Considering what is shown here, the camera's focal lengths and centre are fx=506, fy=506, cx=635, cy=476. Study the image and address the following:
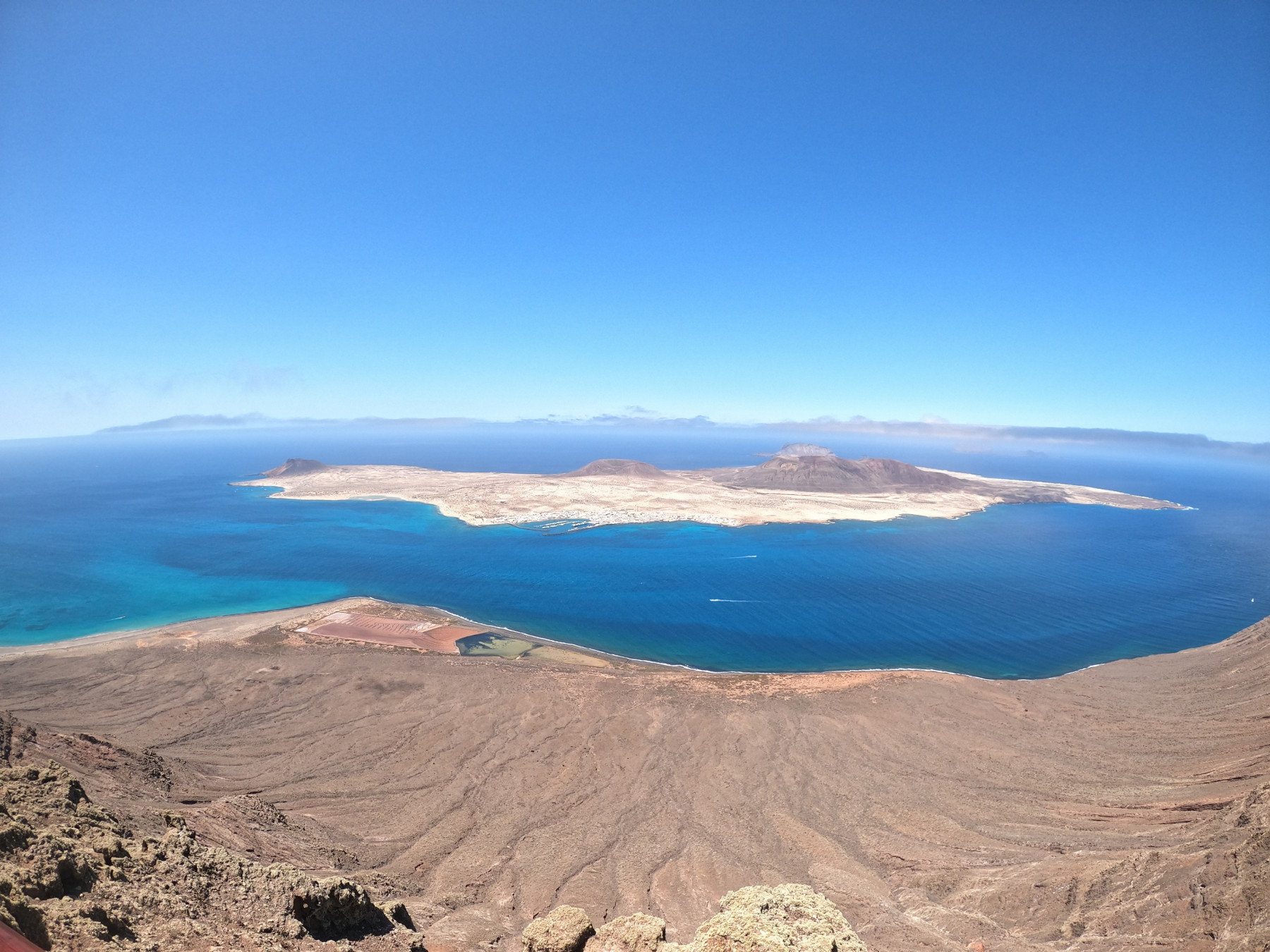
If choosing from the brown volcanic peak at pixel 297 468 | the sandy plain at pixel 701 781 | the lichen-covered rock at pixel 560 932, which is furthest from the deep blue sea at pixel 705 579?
the brown volcanic peak at pixel 297 468

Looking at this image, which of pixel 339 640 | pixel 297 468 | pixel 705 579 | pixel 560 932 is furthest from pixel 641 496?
pixel 297 468

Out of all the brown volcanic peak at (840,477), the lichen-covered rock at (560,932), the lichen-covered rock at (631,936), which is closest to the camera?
the lichen-covered rock at (631,936)

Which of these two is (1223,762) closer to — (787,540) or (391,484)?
(787,540)

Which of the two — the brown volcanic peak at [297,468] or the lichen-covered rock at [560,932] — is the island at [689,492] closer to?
the brown volcanic peak at [297,468]

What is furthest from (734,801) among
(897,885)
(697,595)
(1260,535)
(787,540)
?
(1260,535)

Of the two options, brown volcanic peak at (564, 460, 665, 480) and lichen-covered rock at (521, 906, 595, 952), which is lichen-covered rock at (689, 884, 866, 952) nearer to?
lichen-covered rock at (521, 906, 595, 952)

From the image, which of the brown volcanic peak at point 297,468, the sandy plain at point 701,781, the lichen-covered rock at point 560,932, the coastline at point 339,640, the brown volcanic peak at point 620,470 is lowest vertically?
the coastline at point 339,640

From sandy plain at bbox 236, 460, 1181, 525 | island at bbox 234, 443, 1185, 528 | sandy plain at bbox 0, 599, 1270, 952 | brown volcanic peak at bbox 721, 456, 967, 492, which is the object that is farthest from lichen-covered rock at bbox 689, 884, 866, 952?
brown volcanic peak at bbox 721, 456, 967, 492
